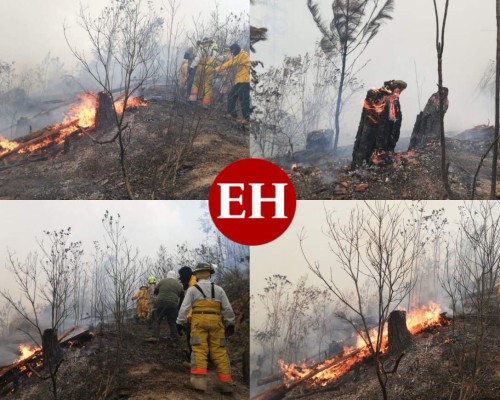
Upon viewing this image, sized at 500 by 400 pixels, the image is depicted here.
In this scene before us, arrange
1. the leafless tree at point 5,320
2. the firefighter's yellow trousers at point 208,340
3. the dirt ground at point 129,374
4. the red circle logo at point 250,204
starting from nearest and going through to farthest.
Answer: the firefighter's yellow trousers at point 208,340
the dirt ground at point 129,374
the leafless tree at point 5,320
the red circle logo at point 250,204

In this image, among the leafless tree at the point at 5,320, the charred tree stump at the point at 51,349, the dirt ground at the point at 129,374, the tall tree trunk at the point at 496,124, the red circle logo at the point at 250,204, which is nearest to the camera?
the dirt ground at the point at 129,374

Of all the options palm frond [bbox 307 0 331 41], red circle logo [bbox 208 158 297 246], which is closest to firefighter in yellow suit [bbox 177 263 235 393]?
red circle logo [bbox 208 158 297 246]

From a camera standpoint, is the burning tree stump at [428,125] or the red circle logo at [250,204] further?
the burning tree stump at [428,125]

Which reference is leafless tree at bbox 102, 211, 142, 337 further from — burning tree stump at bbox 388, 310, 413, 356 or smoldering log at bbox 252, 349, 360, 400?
burning tree stump at bbox 388, 310, 413, 356

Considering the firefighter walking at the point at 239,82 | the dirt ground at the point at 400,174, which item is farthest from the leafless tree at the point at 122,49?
the dirt ground at the point at 400,174

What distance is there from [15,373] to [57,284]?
934 mm

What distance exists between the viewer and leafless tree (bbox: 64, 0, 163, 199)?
5.68 meters

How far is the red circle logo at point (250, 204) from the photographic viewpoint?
566 cm

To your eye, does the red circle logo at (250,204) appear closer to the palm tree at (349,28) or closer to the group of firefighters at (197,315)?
the group of firefighters at (197,315)

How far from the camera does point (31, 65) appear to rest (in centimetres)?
563

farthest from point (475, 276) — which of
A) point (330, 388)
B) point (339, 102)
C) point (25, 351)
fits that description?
point (25, 351)

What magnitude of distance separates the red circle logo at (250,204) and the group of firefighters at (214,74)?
61 centimetres

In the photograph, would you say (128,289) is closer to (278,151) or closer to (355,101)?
(278,151)

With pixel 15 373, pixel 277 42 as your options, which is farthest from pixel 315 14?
pixel 15 373
